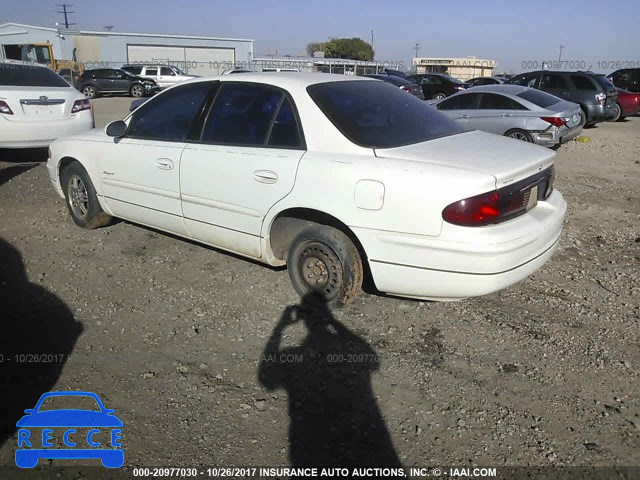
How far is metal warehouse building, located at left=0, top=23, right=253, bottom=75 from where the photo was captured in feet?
155

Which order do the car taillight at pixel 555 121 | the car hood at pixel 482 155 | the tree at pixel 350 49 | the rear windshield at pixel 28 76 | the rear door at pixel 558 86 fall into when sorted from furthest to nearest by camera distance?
the tree at pixel 350 49 → the rear door at pixel 558 86 → the car taillight at pixel 555 121 → the rear windshield at pixel 28 76 → the car hood at pixel 482 155

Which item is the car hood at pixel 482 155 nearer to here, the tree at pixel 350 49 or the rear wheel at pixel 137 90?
the rear wheel at pixel 137 90

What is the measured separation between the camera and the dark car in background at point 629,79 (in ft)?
62.8

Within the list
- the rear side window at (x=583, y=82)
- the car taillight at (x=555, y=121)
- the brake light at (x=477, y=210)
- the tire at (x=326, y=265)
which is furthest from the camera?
the rear side window at (x=583, y=82)

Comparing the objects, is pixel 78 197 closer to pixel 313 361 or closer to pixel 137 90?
pixel 313 361

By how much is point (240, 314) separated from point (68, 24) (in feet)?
322

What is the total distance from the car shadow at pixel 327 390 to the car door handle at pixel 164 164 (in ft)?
4.98

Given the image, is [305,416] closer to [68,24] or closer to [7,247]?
[7,247]

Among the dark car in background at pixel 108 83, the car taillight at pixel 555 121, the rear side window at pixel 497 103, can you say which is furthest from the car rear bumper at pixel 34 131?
the dark car in background at pixel 108 83

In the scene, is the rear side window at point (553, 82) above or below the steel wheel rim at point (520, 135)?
above

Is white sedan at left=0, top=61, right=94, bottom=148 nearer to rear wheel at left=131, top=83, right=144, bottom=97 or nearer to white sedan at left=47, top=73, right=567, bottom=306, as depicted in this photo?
white sedan at left=47, top=73, right=567, bottom=306

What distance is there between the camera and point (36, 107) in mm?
8086

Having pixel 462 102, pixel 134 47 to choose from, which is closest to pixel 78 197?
pixel 462 102

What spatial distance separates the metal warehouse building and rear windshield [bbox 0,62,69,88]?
38.5 m
